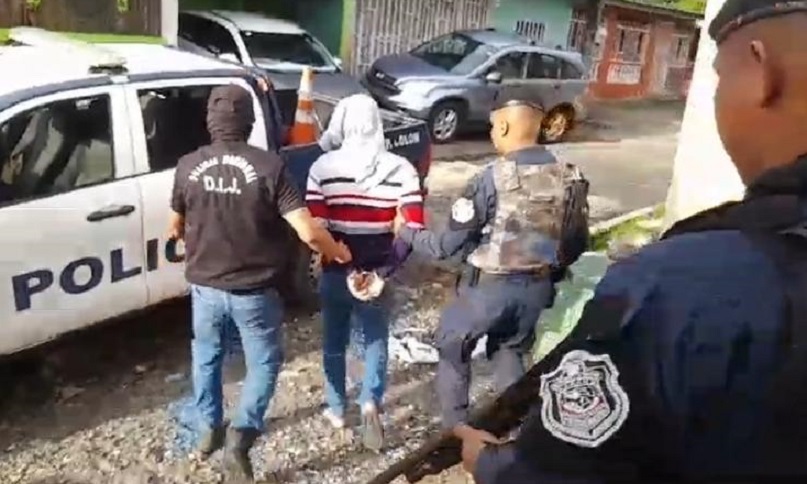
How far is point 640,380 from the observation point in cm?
128

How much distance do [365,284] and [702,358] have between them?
10.3 ft

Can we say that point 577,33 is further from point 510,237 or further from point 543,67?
point 510,237

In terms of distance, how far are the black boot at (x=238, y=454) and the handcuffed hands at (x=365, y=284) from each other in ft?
2.59

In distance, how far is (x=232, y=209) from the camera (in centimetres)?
388

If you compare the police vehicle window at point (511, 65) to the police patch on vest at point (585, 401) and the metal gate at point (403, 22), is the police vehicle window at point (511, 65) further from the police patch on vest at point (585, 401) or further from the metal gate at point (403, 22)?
the police patch on vest at point (585, 401)

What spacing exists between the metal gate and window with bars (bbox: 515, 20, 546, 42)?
3.52ft

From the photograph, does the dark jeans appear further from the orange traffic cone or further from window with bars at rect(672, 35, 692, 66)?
window with bars at rect(672, 35, 692, 66)

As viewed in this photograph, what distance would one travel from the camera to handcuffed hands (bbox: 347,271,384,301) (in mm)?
4340

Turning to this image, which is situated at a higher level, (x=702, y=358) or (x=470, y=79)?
(x=702, y=358)

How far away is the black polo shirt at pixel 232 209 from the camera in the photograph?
12.6 ft

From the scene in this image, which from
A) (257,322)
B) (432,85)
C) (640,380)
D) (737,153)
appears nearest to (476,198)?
(257,322)

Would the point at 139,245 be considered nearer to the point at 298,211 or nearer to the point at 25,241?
the point at 25,241

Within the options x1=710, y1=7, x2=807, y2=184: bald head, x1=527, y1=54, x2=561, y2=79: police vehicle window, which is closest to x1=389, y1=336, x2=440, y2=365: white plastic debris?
x1=710, y1=7, x2=807, y2=184: bald head

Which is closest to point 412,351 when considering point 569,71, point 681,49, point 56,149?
point 56,149
